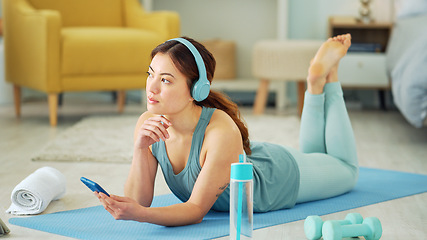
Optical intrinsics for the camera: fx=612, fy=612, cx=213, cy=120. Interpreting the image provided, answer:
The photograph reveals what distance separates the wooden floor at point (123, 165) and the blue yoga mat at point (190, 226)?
38 mm

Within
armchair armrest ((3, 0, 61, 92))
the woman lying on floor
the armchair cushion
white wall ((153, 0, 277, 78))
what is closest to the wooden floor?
the woman lying on floor

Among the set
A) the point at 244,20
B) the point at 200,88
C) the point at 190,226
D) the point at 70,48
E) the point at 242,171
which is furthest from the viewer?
the point at 244,20

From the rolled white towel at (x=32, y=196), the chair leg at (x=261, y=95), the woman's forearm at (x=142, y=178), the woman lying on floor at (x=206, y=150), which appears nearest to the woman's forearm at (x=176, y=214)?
the woman lying on floor at (x=206, y=150)

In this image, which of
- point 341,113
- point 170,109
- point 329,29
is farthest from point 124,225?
point 329,29

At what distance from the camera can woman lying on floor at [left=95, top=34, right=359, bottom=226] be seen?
1378 millimetres

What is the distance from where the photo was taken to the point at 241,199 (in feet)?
4.00

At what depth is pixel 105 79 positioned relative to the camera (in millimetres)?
3404

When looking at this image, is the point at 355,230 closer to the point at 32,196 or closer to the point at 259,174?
the point at 259,174

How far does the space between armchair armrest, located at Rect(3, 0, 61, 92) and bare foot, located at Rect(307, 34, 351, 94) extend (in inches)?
69.4

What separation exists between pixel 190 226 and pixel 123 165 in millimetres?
889

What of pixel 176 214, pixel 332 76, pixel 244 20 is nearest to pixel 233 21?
pixel 244 20

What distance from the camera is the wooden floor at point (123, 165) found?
1.53 meters

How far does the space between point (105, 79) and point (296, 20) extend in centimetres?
167

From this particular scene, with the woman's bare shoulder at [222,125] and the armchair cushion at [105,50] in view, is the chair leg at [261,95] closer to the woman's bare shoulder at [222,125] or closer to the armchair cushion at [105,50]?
the armchair cushion at [105,50]
